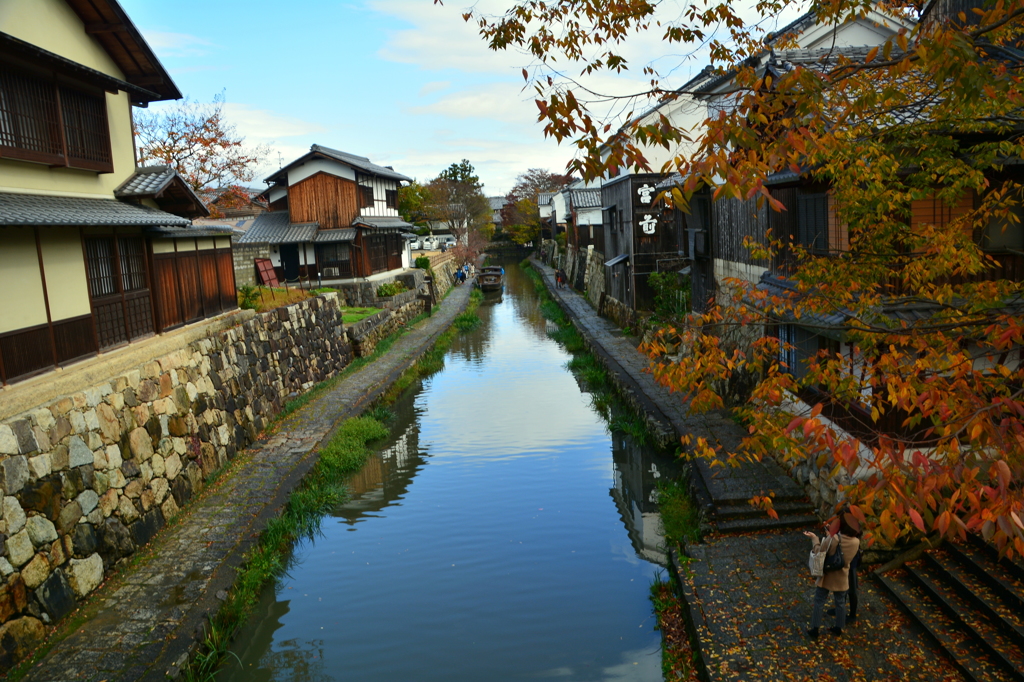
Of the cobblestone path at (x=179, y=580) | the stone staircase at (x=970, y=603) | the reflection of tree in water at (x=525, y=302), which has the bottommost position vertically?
the stone staircase at (x=970, y=603)

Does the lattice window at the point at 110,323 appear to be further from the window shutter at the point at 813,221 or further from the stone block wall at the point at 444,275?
the stone block wall at the point at 444,275

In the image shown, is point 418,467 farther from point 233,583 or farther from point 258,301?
point 258,301

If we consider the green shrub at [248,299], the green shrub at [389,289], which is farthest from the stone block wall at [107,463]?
the green shrub at [389,289]

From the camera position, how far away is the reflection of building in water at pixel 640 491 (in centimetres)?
1210

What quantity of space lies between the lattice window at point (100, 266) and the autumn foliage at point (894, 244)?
9.47 meters

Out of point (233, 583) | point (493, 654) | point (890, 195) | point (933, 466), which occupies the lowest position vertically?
point (493, 654)

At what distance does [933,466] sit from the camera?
4684 mm

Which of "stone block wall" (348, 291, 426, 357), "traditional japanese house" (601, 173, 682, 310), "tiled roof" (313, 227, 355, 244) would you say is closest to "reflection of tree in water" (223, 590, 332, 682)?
"stone block wall" (348, 291, 426, 357)

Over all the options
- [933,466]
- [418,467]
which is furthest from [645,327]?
[933,466]

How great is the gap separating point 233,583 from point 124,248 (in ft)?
27.3

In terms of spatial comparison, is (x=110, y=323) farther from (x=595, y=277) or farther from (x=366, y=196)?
(x=595, y=277)

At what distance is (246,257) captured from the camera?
118ft

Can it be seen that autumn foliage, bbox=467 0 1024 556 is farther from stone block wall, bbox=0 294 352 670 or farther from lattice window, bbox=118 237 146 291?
lattice window, bbox=118 237 146 291

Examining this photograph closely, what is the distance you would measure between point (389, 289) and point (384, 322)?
4.71 metres
